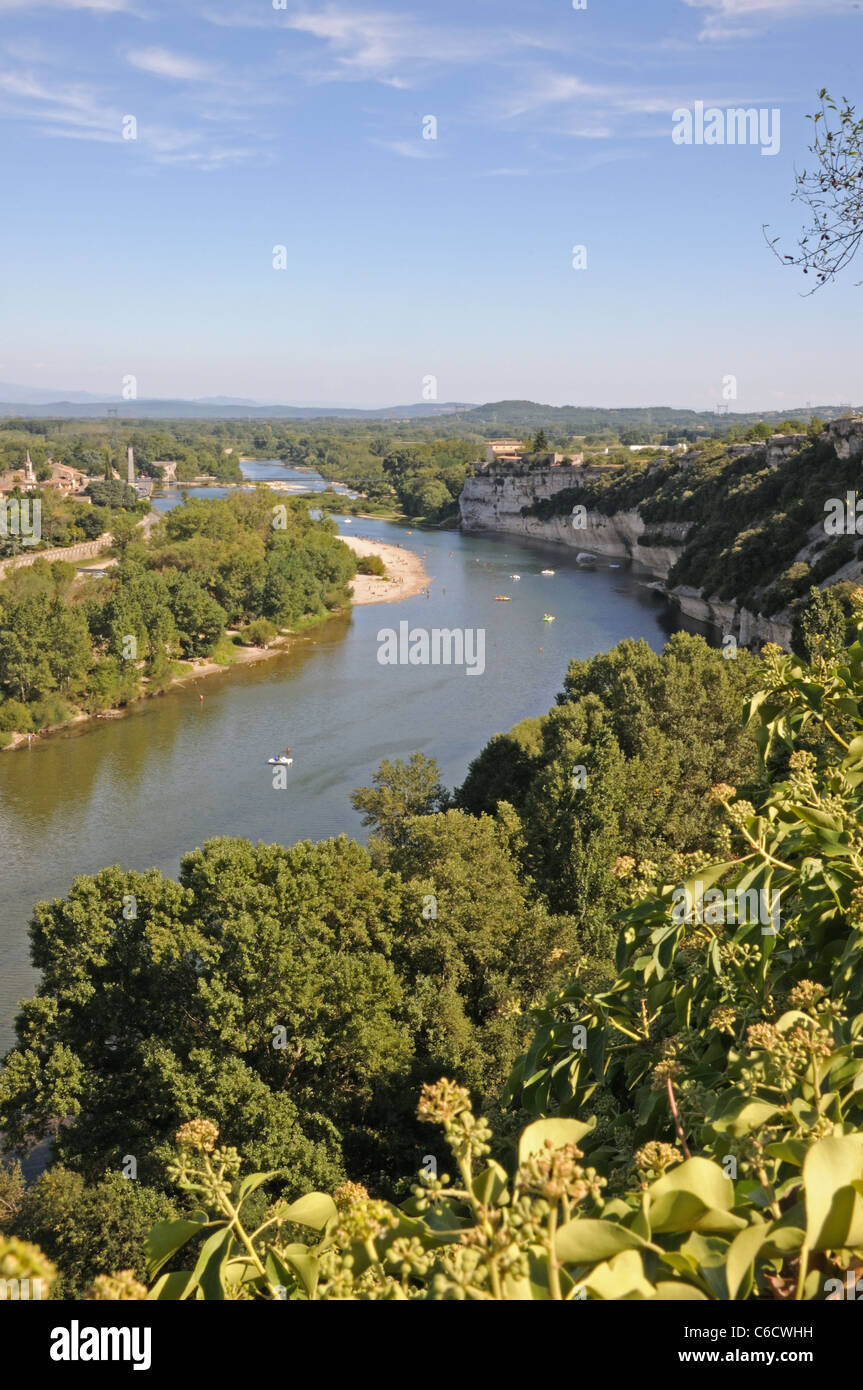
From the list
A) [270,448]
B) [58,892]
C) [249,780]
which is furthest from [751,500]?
[270,448]

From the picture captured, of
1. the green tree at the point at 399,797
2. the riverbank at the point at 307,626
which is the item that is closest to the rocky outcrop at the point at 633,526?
the riverbank at the point at 307,626

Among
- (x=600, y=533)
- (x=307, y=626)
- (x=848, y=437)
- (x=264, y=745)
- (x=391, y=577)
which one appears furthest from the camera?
(x=600, y=533)

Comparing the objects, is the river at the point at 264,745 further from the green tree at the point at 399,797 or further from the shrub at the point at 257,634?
the green tree at the point at 399,797

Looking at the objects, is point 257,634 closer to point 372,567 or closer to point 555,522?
point 372,567

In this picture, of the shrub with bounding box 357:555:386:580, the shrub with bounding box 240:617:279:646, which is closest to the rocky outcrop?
the shrub with bounding box 357:555:386:580

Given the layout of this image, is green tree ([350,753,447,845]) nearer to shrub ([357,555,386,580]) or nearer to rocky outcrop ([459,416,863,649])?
rocky outcrop ([459,416,863,649])

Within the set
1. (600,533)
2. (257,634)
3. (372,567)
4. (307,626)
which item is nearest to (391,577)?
(372,567)
